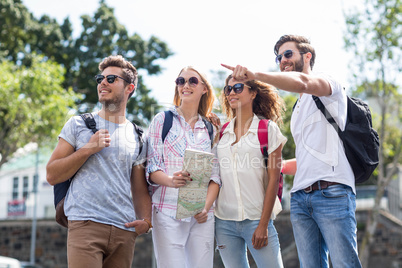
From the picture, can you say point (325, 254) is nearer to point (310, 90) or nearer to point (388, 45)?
point (310, 90)

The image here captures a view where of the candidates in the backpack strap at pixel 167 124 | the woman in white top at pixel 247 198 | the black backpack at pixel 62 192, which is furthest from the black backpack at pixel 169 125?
the black backpack at pixel 62 192

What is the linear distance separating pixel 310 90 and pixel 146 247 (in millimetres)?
19438

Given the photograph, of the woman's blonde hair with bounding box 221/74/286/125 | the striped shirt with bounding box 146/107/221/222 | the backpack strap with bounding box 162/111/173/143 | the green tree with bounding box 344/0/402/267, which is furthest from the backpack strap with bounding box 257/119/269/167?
the green tree with bounding box 344/0/402/267

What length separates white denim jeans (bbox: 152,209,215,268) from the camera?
151 inches

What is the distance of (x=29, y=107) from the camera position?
1877cm

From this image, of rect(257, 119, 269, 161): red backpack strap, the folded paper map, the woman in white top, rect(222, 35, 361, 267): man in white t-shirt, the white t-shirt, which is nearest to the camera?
rect(222, 35, 361, 267): man in white t-shirt

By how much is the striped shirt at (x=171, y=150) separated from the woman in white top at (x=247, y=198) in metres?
0.13

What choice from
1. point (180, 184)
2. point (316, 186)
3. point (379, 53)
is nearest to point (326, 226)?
point (316, 186)

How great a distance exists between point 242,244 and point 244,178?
0.56 metres

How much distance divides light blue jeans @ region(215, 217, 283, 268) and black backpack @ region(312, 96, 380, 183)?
0.92 metres

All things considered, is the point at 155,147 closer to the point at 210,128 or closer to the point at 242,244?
the point at 210,128

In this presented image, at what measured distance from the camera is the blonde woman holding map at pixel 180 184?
3.84 metres

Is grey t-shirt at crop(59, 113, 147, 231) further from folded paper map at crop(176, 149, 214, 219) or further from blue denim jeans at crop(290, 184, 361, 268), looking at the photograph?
blue denim jeans at crop(290, 184, 361, 268)

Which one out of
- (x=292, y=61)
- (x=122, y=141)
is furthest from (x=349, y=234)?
(x=122, y=141)
